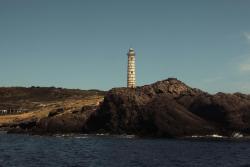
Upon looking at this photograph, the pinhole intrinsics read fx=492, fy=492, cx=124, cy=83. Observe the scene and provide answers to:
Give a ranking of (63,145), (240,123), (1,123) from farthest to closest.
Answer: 1. (1,123)
2. (240,123)
3. (63,145)

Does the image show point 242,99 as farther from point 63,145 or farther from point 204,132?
point 63,145

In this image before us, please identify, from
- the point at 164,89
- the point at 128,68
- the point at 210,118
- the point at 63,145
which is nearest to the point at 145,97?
the point at 164,89

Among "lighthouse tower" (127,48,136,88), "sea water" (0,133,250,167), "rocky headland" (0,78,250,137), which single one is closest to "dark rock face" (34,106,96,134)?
"rocky headland" (0,78,250,137)

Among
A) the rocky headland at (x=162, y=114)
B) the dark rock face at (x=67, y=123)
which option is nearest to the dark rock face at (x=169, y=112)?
the rocky headland at (x=162, y=114)

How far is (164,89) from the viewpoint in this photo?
372ft

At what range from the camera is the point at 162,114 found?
99375mm

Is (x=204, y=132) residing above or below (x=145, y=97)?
below

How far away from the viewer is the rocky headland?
98.5 m

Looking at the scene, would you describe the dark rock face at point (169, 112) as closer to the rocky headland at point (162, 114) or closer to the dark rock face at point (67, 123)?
the rocky headland at point (162, 114)

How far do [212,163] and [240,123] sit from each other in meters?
43.7

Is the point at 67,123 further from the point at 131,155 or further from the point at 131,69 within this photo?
the point at 131,155

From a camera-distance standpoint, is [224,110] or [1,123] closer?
[224,110]

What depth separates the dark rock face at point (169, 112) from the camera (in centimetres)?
9844

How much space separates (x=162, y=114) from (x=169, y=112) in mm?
1586
